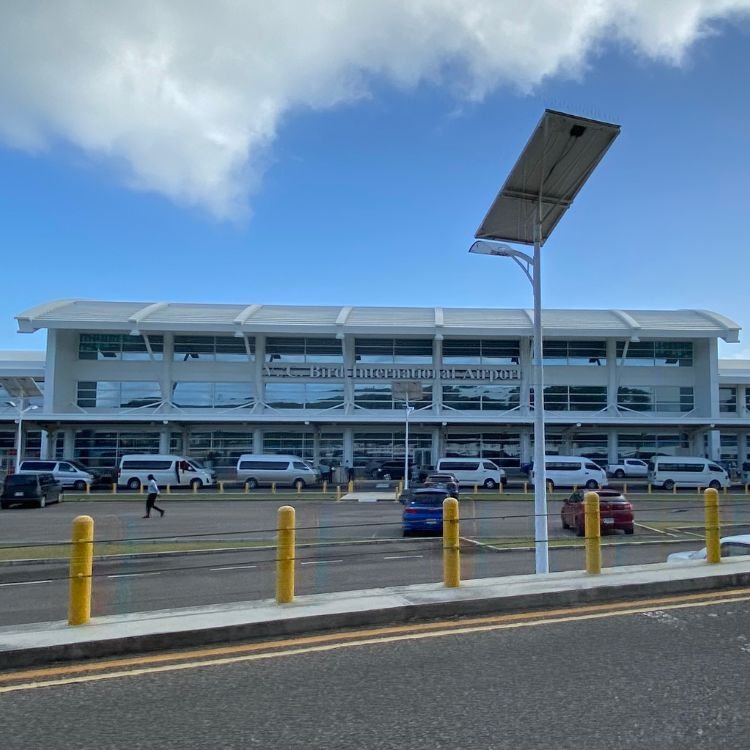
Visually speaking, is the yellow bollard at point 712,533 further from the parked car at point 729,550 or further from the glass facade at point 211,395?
the glass facade at point 211,395

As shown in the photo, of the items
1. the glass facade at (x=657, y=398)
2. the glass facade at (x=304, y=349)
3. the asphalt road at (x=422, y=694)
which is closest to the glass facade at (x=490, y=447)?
the glass facade at (x=657, y=398)

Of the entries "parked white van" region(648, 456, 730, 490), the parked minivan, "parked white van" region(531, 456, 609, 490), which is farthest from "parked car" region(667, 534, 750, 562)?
the parked minivan

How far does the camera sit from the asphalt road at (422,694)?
4035mm

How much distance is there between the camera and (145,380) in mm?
51438

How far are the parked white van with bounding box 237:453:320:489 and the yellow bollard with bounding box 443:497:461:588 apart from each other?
36.4 m

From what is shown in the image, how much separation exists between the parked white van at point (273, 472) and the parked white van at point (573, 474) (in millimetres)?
14858

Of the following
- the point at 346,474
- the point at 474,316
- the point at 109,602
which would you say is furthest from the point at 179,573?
the point at 474,316

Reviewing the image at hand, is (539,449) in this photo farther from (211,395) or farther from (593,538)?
(211,395)

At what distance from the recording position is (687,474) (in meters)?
42.4

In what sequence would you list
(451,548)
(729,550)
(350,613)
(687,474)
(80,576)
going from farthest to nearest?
(687,474) → (729,550) → (451,548) → (350,613) → (80,576)

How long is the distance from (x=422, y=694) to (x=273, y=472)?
131ft

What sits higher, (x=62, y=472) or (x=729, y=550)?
(x=729, y=550)

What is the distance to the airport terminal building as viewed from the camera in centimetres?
4984

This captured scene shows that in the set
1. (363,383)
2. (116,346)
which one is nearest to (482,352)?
(363,383)
